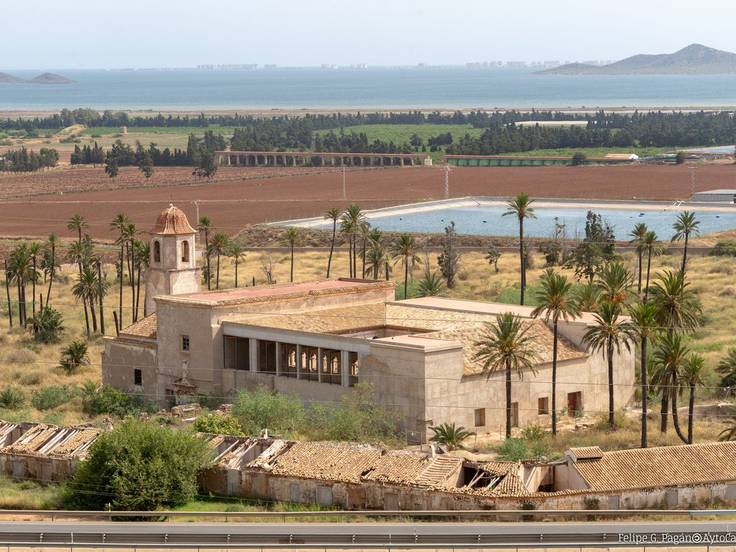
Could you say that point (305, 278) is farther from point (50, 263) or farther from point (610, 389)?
point (610, 389)

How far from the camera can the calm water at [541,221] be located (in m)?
111

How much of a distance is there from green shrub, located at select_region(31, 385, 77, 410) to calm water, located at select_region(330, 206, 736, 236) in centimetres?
5231

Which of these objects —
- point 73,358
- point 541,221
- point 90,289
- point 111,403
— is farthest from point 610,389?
point 541,221

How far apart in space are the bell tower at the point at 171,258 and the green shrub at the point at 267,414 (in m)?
11.5

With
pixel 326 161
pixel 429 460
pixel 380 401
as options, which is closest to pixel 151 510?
pixel 429 460

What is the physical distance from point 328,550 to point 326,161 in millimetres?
158321

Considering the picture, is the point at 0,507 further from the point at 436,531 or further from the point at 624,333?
the point at 624,333

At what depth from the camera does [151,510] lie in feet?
137

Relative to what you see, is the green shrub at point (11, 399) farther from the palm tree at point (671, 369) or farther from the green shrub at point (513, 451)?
the palm tree at point (671, 369)

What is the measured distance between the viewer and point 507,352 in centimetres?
5109

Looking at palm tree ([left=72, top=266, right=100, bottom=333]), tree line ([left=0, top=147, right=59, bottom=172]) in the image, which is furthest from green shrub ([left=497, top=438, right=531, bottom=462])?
tree line ([left=0, top=147, right=59, bottom=172])

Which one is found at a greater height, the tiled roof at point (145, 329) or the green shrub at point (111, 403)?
the tiled roof at point (145, 329)

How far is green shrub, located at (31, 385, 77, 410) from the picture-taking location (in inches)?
2288

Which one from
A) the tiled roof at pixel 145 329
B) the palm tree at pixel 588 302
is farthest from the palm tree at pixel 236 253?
the palm tree at pixel 588 302
